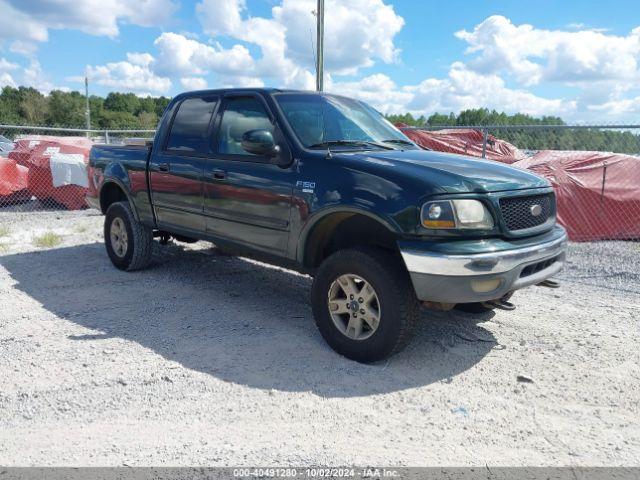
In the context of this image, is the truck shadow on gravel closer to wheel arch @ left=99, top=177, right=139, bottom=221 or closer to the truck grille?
wheel arch @ left=99, top=177, right=139, bottom=221

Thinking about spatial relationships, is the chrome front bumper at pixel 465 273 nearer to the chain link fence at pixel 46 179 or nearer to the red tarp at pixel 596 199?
the red tarp at pixel 596 199

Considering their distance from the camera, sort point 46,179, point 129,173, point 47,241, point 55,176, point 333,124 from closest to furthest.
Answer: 1. point 333,124
2. point 129,173
3. point 47,241
4. point 55,176
5. point 46,179

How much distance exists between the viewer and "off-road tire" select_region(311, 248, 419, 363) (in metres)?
3.71

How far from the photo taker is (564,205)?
8266 mm

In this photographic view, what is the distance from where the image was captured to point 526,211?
395cm

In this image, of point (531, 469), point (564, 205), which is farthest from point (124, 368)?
point (564, 205)

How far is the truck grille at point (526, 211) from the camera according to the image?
379 centimetres

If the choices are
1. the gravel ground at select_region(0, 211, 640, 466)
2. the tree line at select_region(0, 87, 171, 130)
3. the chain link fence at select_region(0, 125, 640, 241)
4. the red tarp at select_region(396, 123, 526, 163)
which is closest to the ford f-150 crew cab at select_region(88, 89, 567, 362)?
the gravel ground at select_region(0, 211, 640, 466)

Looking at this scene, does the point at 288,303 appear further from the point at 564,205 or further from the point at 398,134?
the point at 564,205

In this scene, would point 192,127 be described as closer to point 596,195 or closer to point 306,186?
point 306,186

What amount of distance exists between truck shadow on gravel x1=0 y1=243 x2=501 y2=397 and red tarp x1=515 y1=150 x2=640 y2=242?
416 cm

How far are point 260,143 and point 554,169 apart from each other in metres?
5.73

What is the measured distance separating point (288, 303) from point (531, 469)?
120 inches

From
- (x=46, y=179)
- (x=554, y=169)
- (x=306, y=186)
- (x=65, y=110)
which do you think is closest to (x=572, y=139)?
(x=554, y=169)
